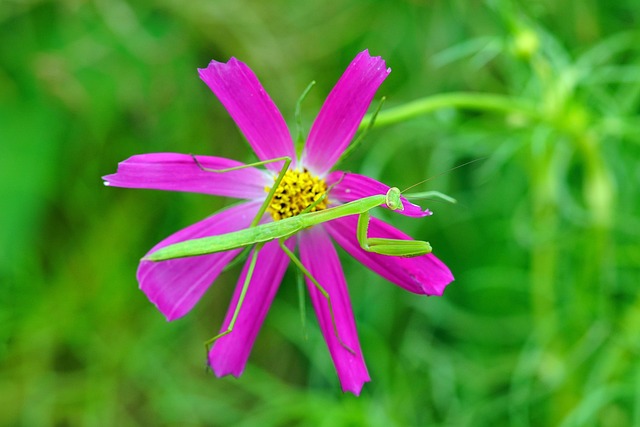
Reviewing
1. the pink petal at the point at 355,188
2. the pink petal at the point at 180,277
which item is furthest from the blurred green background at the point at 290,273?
the pink petal at the point at 180,277

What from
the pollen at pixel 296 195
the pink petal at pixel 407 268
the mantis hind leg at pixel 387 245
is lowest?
the pink petal at pixel 407 268

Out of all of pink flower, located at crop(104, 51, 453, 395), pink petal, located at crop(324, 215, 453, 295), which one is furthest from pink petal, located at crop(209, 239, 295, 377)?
pink petal, located at crop(324, 215, 453, 295)

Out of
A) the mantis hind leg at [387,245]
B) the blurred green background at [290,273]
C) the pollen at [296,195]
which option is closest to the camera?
the mantis hind leg at [387,245]

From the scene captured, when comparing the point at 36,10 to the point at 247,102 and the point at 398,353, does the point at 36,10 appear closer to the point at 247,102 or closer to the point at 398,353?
the point at 247,102

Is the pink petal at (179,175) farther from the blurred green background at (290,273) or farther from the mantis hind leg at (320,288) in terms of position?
the blurred green background at (290,273)

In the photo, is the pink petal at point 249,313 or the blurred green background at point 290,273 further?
the blurred green background at point 290,273

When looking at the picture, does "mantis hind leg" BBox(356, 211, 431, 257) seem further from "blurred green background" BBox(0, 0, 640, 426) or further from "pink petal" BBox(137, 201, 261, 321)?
"blurred green background" BBox(0, 0, 640, 426)

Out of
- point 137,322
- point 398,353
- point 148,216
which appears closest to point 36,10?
point 148,216
